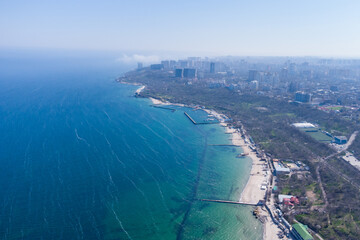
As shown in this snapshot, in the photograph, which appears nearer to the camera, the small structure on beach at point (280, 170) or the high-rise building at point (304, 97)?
the small structure on beach at point (280, 170)

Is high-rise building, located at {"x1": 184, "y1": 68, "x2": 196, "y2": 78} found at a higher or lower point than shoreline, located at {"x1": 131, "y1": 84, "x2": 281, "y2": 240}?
higher

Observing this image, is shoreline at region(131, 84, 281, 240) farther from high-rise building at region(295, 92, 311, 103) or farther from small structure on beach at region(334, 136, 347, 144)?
high-rise building at region(295, 92, 311, 103)

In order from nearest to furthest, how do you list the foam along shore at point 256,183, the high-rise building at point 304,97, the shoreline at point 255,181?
the foam along shore at point 256,183 < the shoreline at point 255,181 < the high-rise building at point 304,97

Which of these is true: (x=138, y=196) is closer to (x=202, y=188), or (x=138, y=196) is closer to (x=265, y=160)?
(x=202, y=188)

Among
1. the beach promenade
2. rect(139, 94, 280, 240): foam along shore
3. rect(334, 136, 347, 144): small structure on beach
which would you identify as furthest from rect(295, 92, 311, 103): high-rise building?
the beach promenade

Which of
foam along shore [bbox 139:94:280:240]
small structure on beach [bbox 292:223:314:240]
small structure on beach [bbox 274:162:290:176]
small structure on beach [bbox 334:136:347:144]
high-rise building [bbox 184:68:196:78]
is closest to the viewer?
small structure on beach [bbox 292:223:314:240]

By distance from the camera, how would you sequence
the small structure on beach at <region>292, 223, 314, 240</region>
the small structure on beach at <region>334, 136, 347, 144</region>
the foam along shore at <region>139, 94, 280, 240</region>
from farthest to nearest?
the small structure on beach at <region>334, 136, 347, 144</region>
the foam along shore at <region>139, 94, 280, 240</region>
the small structure on beach at <region>292, 223, 314, 240</region>

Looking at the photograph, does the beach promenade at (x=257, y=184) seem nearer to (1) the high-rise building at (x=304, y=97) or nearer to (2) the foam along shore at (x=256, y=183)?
(2) the foam along shore at (x=256, y=183)

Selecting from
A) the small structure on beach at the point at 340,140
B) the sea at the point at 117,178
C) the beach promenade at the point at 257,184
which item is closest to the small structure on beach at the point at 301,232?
the beach promenade at the point at 257,184

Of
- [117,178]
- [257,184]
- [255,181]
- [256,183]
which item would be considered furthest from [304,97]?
[117,178]
